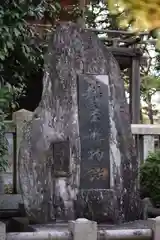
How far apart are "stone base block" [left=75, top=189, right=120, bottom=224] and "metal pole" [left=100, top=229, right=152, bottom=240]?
0.58m

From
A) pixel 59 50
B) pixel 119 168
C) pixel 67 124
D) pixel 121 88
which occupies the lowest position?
pixel 119 168

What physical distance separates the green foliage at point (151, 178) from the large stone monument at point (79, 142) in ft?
1.63

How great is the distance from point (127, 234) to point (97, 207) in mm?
687

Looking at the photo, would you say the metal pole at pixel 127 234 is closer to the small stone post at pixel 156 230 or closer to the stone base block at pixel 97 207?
the small stone post at pixel 156 230

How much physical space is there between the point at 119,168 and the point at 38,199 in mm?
979

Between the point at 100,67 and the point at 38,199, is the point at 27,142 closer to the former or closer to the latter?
the point at 38,199

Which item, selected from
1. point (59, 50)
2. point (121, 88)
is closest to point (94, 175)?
point (121, 88)

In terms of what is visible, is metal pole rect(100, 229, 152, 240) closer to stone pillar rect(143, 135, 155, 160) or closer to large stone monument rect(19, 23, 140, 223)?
large stone monument rect(19, 23, 140, 223)

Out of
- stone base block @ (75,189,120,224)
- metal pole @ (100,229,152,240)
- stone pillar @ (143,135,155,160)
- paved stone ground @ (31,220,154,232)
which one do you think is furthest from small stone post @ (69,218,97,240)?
stone pillar @ (143,135,155,160)

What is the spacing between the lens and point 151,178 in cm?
578

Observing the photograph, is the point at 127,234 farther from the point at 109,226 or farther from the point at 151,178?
the point at 151,178

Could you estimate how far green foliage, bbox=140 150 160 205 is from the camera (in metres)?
5.69

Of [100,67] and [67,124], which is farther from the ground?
[100,67]

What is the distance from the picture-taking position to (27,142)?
4875 millimetres
